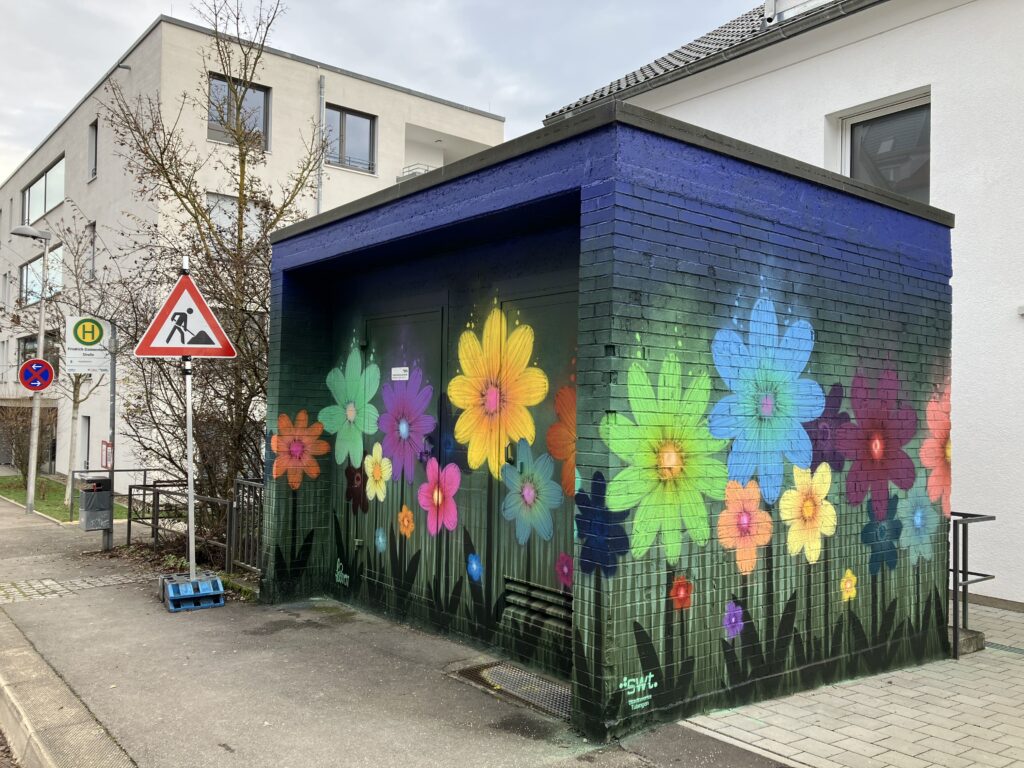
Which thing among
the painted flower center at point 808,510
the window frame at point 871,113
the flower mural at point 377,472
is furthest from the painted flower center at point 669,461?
the window frame at point 871,113

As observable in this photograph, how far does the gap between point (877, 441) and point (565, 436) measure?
226cm

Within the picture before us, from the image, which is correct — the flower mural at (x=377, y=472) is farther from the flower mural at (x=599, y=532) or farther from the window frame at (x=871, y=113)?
the window frame at (x=871, y=113)

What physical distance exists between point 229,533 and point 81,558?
3183 millimetres

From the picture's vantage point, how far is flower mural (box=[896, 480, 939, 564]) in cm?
586

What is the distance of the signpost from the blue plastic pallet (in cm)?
9

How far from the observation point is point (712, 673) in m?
4.60

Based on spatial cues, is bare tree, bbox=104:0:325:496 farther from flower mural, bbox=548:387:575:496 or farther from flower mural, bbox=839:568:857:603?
flower mural, bbox=839:568:857:603

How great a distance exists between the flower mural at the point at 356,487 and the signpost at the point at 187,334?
137 centimetres

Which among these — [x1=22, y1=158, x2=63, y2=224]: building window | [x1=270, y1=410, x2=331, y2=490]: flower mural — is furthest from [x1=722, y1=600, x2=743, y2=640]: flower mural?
[x1=22, y1=158, x2=63, y2=224]: building window

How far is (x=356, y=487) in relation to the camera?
729 cm

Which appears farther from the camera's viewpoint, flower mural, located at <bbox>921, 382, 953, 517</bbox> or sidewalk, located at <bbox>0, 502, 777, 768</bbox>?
flower mural, located at <bbox>921, 382, 953, 517</bbox>

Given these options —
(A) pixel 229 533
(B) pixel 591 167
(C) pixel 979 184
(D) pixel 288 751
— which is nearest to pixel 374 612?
(A) pixel 229 533

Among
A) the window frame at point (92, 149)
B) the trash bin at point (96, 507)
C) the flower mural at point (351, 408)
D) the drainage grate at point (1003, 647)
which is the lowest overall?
the drainage grate at point (1003, 647)

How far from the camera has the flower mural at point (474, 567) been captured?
5.96 metres
